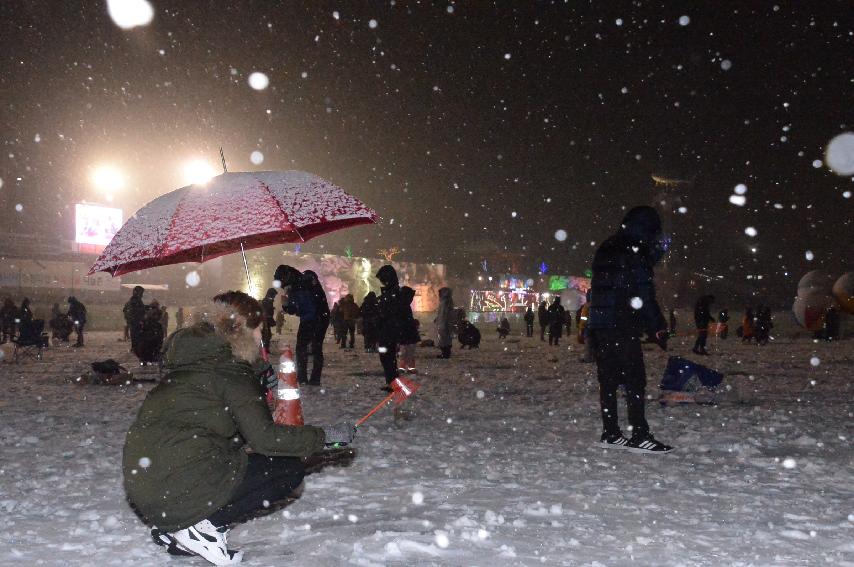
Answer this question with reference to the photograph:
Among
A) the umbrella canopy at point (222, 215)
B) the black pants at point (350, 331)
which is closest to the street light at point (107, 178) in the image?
the black pants at point (350, 331)

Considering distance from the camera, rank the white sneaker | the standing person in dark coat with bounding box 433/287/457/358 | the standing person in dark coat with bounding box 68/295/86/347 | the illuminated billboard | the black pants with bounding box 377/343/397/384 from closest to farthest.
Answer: the white sneaker → the black pants with bounding box 377/343/397/384 → the standing person in dark coat with bounding box 433/287/457/358 → the standing person in dark coat with bounding box 68/295/86/347 → the illuminated billboard

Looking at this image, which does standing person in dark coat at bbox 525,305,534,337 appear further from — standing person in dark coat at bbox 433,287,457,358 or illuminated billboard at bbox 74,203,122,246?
illuminated billboard at bbox 74,203,122,246

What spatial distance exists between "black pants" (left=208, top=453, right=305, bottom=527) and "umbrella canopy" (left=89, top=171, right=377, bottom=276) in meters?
1.83

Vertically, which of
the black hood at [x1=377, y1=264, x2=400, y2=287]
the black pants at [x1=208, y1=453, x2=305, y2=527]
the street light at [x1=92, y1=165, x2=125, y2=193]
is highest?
the street light at [x1=92, y1=165, x2=125, y2=193]

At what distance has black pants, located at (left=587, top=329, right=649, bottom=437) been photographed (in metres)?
5.77

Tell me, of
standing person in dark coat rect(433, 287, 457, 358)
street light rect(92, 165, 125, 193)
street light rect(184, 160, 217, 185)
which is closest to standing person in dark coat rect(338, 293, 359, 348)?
standing person in dark coat rect(433, 287, 457, 358)

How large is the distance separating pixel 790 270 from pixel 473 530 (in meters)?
68.6

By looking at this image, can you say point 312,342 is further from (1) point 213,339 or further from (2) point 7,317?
(2) point 7,317

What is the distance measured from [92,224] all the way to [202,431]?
68900mm

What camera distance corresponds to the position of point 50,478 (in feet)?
16.3

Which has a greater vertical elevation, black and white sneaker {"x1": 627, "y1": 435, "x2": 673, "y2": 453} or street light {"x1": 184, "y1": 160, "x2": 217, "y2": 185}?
street light {"x1": 184, "y1": 160, "x2": 217, "y2": 185}

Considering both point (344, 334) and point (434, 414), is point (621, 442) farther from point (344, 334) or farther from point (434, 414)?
point (344, 334)

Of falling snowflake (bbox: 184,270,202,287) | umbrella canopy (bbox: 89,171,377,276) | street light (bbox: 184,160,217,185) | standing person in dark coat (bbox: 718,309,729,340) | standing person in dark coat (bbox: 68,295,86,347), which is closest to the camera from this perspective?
umbrella canopy (bbox: 89,171,377,276)

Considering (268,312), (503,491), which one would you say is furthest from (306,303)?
(503,491)
